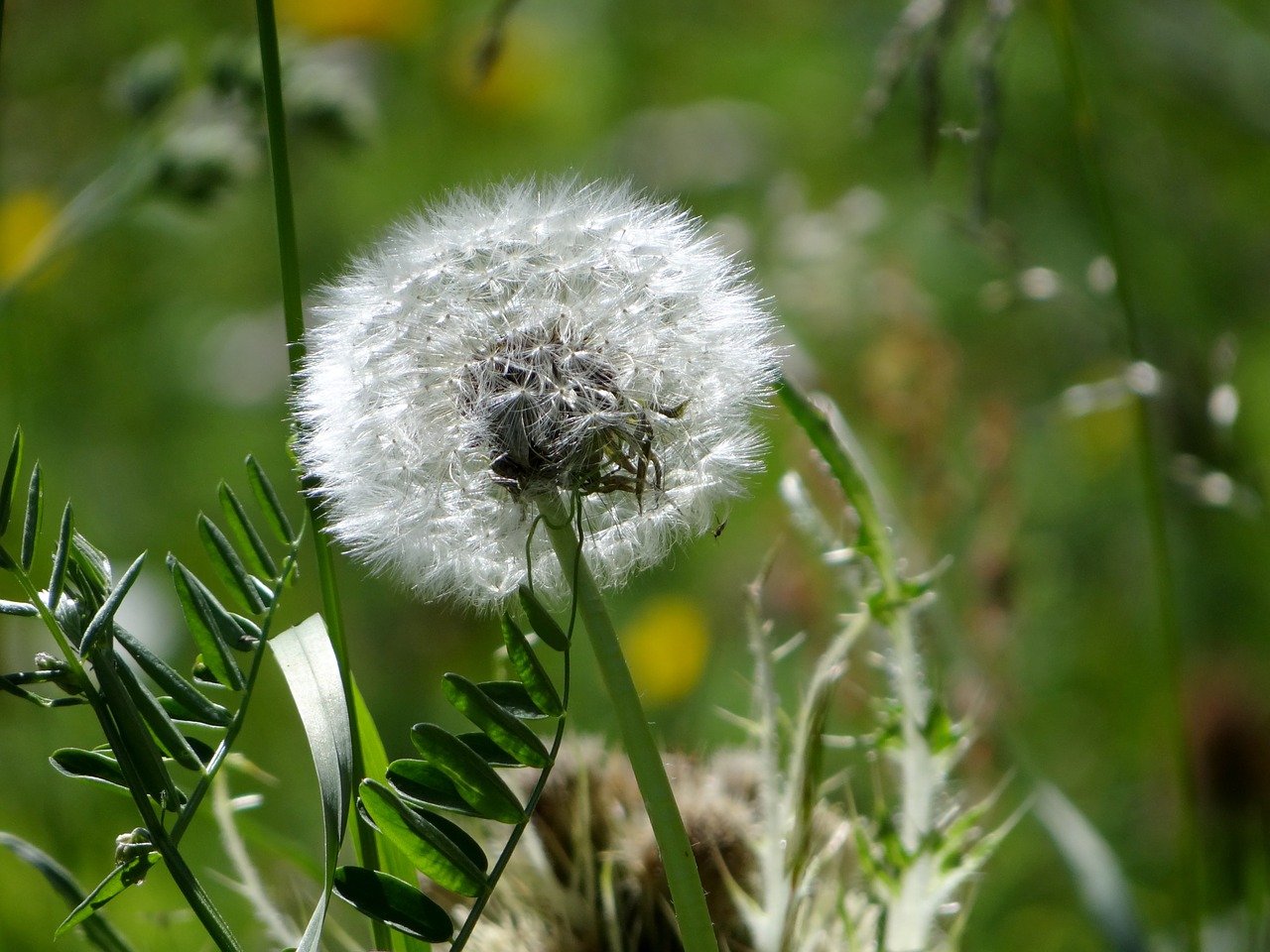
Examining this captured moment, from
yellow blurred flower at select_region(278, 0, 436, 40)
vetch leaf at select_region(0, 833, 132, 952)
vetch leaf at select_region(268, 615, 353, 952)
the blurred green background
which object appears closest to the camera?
vetch leaf at select_region(268, 615, 353, 952)

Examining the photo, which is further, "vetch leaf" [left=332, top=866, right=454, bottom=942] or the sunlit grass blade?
the sunlit grass blade

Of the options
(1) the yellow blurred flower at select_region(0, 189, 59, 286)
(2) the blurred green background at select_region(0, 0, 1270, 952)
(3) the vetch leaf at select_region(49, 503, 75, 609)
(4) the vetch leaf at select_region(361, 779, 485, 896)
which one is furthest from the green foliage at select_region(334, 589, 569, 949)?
(1) the yellow blurred flower at select_region(0, 189, 59, 286)

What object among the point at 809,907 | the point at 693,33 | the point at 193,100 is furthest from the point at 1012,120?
the point at 809,907

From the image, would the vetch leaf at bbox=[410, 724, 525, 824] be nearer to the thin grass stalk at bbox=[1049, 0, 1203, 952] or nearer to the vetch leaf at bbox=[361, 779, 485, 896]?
the vetch leaf at bbox=[361, 779, 485, 896]

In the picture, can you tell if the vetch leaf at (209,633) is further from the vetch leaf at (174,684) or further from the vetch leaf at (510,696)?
the vetch leaf at (510,696)

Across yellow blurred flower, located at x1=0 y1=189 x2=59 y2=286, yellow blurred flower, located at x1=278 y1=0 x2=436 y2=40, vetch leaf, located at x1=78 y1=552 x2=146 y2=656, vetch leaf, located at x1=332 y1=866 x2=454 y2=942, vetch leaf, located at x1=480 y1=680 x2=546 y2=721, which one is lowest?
vetch leaf, located at x1=332 y1=866 x2=454 y2=942

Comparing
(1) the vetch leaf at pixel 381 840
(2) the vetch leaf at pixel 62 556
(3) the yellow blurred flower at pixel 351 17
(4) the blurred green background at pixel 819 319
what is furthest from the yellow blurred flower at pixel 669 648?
(3) the yellow blurred flower at pixel 351 17

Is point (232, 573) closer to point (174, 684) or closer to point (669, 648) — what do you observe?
point (174, 684)
